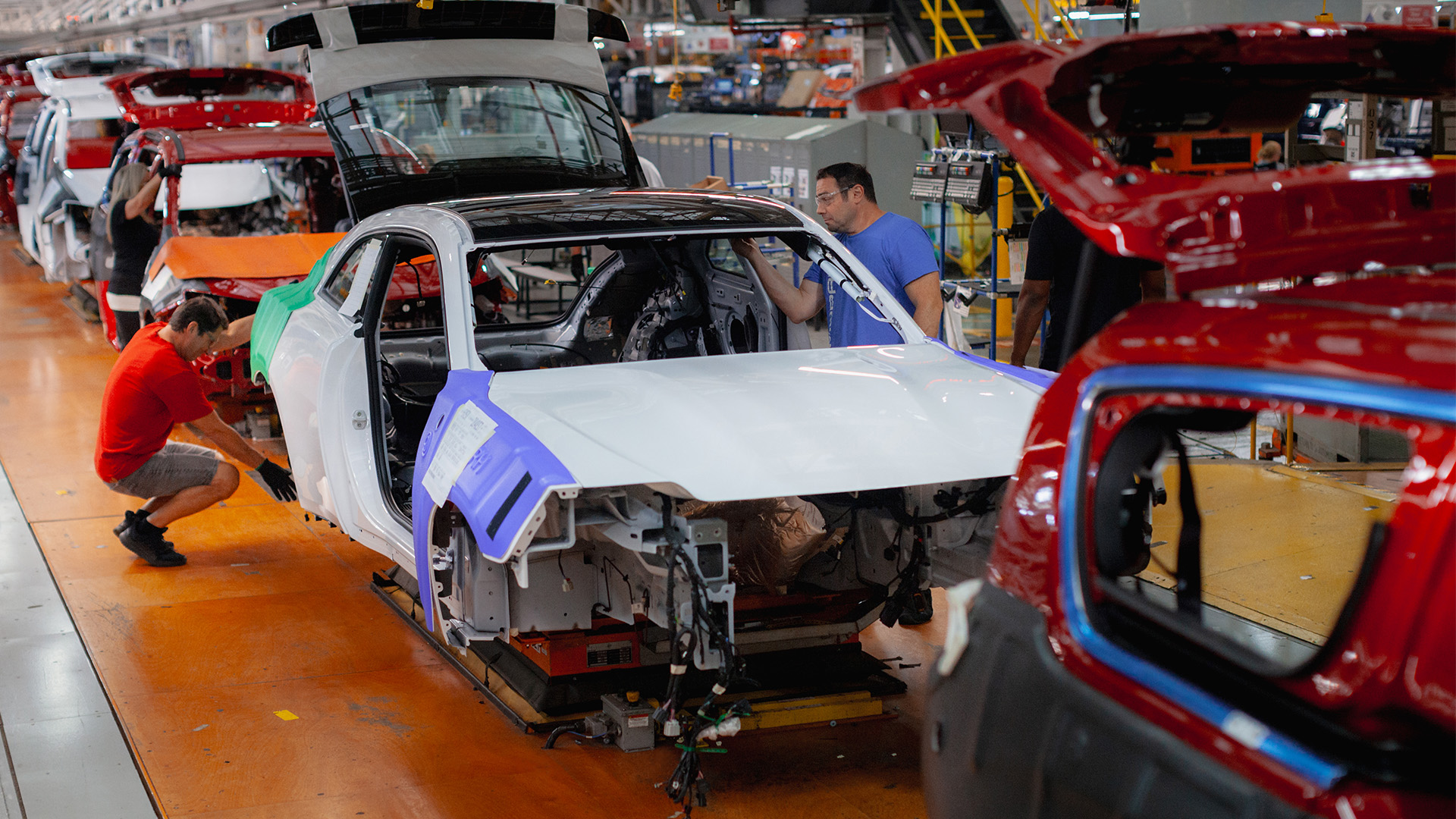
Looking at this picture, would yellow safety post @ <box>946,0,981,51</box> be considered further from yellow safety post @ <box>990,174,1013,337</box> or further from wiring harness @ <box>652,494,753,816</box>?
wiring harness @ <box>652,494,753,816</box>

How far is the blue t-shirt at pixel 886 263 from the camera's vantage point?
551cm

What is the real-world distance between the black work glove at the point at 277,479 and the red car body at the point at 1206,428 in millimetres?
4278

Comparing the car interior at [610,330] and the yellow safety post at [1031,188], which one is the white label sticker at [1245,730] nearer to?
the car interior at [610,330]

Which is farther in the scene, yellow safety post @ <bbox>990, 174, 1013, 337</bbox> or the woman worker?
the woman worker

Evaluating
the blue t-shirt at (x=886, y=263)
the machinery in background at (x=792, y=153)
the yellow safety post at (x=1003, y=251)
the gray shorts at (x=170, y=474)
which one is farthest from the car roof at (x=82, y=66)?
the blue t-shirt at (x=886, y=263)

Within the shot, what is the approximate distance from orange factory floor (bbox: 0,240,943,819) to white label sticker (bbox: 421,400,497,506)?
0.91 metres

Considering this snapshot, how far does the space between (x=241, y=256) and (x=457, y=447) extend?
16.8 ft

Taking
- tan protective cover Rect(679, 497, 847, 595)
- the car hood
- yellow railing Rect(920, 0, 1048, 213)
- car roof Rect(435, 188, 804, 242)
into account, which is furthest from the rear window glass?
yellow railing Rect(920, 0, 1048, 213)

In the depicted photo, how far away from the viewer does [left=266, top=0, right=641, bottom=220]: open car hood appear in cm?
711

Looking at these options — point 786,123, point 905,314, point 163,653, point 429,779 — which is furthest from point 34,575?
point 786,123

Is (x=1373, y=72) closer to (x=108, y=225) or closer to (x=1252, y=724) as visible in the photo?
(x=1252, y=724)

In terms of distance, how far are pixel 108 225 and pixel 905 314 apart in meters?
7.18

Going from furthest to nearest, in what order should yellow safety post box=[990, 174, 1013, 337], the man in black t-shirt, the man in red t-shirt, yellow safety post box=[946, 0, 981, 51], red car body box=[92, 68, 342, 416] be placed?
yellow safety post box=[946, 0, 981, 51] → yellow safety post box=[990, 174, 1013, 337] → red car body box=[92, 68, 342, 416] → the man in red t-shirt → the man in black t-shirt

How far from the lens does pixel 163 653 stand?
5184 mm
